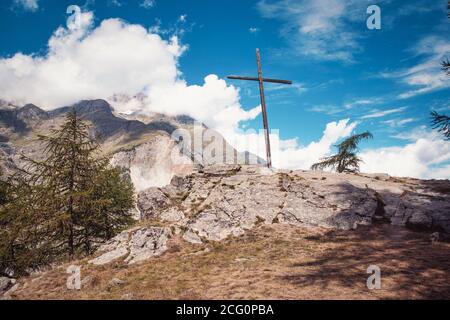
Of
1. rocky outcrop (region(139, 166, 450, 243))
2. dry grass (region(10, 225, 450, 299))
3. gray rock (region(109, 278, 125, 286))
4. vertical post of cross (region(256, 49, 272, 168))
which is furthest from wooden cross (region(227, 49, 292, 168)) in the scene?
gray rock (region(109, 278, 125, 286))

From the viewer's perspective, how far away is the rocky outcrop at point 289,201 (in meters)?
17.3

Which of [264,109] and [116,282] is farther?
[264,109]

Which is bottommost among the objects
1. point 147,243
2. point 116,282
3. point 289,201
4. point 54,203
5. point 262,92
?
point 116,282

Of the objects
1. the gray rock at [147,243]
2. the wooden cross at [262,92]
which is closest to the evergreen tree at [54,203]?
the gray rock at [147,243]

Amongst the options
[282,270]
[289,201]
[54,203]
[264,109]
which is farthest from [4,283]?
[264,109]

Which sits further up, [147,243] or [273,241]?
[273,241]

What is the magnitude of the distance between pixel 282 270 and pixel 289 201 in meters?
8.47

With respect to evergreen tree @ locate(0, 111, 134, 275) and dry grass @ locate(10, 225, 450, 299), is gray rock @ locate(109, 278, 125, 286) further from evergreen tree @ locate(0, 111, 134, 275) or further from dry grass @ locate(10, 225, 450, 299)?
evergreen tree @ locate(0, 111, 134, 275)

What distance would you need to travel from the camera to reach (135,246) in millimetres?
16047

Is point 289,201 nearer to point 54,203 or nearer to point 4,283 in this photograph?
point 54,203

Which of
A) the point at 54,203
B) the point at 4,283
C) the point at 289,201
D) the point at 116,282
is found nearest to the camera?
the point at 116,282

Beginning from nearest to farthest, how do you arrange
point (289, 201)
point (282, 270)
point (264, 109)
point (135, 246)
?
point (282, 270)
point (135, 246)
point (289, 201)
point (264, 109)

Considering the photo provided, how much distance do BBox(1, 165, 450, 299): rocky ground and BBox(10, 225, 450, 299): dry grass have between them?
0.05 meters

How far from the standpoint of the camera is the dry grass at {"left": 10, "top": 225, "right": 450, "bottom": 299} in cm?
946
